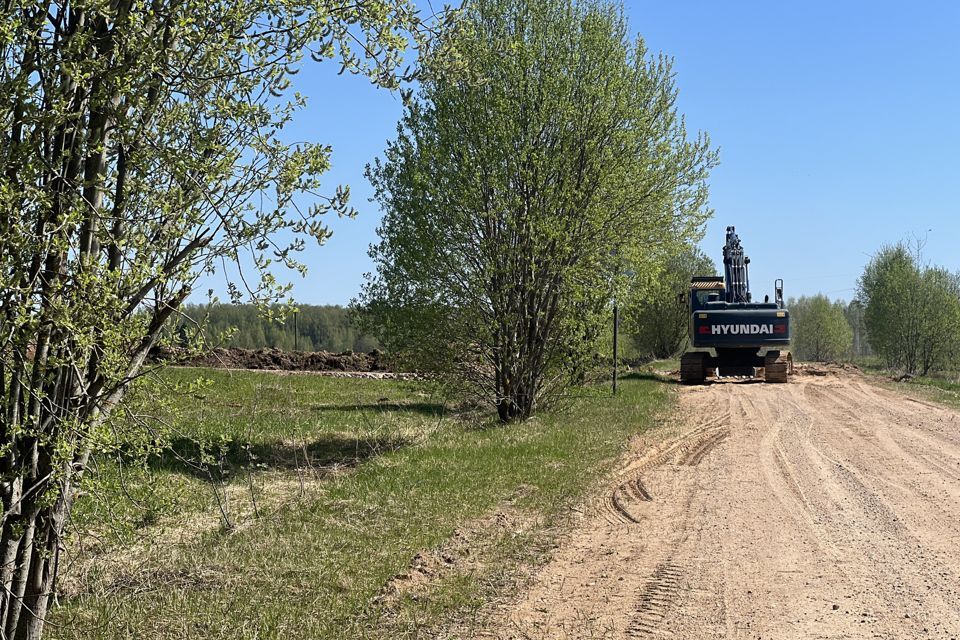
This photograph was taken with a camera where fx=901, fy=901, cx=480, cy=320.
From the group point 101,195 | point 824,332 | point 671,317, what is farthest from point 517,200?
point 824,332

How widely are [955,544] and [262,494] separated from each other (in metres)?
7.04

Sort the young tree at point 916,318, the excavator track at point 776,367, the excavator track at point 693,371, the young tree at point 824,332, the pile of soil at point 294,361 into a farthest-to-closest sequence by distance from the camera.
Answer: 1. the young tree at point 824,332
2. the young tree at point 916,318
3. the excavator track at point 693,371
4. the pile of soil at point 294,361
5. the excavator track at point 776,367

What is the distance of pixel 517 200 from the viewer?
49.4 feet

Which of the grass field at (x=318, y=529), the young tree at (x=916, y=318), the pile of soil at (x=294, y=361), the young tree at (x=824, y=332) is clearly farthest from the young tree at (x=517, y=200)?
the young tree at (x=824, y=332)

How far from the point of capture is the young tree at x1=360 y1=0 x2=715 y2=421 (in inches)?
602

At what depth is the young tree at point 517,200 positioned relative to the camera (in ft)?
50.1

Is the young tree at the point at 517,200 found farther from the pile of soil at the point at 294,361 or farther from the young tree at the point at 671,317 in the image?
the young tree at the point at 671,317

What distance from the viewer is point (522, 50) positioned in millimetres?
15242

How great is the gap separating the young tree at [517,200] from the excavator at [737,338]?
14.2 m

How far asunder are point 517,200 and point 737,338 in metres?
17.3

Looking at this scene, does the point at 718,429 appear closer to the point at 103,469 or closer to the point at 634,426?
the point at 634,426

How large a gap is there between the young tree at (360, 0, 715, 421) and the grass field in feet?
6.26

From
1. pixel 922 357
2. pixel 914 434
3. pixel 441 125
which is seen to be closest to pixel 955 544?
pixel 914 434

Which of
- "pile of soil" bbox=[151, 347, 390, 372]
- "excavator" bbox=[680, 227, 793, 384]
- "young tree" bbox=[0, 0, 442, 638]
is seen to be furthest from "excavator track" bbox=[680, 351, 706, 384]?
"young tree" bbox=[0, 0, 442, 638]
